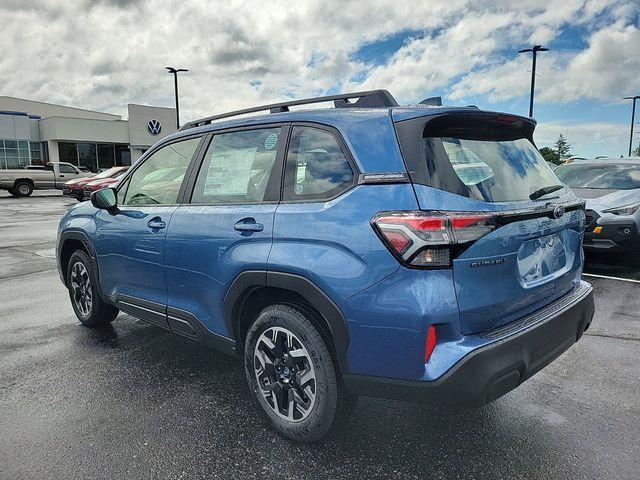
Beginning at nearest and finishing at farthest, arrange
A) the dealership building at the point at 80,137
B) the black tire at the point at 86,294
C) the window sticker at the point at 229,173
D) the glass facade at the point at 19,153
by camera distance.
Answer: the window sticker at the point at 229,173 < the black tire at the point at 86,294 < the glass facade at the point at 19,153 < the dealership building at the point at 80,137

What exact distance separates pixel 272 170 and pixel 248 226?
357 mm

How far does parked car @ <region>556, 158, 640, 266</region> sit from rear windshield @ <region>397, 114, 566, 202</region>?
4.58m

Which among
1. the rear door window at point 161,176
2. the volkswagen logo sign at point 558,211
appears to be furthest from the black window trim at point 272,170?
the volkswagen logo sign at point 558,211

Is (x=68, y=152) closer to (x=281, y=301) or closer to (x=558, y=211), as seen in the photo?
(x=281, y=301)

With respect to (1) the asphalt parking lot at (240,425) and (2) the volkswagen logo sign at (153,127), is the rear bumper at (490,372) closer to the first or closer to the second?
(1) the asphalt parking lot at (240,425)

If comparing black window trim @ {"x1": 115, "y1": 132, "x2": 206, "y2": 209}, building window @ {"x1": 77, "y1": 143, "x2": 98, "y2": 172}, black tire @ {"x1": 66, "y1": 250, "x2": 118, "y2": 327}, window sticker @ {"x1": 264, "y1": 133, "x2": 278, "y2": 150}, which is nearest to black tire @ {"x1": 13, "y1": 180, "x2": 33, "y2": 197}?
building window @ {"x1": 77, "y1": 143, "x2": 98, "y2": 172}

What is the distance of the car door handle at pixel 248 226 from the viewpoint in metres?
2.73

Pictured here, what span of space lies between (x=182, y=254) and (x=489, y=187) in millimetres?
1933

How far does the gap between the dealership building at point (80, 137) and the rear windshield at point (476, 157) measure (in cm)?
4022

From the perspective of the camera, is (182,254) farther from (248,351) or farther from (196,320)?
(248,351)

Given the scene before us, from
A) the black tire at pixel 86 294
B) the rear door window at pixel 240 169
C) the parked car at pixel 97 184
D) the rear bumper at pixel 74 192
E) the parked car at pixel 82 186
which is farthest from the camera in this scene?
the rear bumper at pixel 74 192

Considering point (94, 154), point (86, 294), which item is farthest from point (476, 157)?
point (94, 154)

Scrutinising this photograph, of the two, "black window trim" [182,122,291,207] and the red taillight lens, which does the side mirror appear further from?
the red taillight lens

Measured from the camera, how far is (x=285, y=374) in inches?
107
